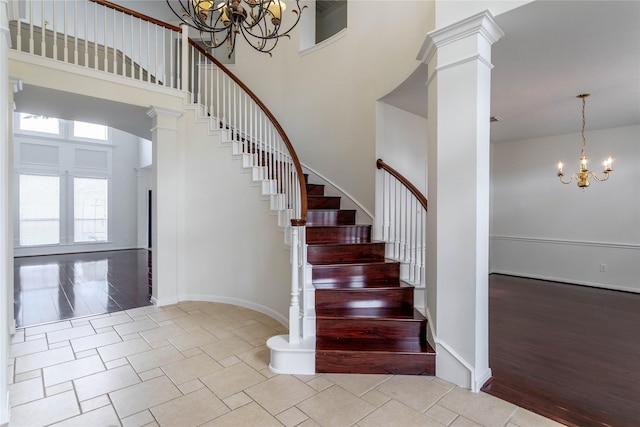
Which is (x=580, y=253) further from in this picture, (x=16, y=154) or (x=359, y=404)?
(x=16, y=154)

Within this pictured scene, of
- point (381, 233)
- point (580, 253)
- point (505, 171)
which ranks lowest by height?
point (580, 253)

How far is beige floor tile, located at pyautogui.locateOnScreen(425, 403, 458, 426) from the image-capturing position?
2.00 meters

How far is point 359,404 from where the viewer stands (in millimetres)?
2164

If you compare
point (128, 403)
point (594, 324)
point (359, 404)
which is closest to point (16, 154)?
point (128, 403)

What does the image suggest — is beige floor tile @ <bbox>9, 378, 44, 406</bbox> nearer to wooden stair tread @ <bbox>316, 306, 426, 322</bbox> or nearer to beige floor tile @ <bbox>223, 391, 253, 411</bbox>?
beige floor tile @ <bbox>223, 391, 253, 411</bbox>

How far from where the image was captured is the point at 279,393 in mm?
2293

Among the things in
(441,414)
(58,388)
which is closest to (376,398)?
(441,414)

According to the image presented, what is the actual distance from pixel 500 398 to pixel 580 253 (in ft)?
15.4

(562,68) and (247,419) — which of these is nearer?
(247,419)

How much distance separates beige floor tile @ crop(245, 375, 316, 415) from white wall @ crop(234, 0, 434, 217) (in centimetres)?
236

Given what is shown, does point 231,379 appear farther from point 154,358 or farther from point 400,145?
point 400,145

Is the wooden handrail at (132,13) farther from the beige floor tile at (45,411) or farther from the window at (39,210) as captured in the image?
the window at (39,210)

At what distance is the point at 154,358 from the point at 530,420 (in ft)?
9.35

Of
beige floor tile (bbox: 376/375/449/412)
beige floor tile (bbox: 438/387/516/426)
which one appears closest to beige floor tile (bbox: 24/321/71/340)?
beige floor tile (bbox: 376/375/449/412)
